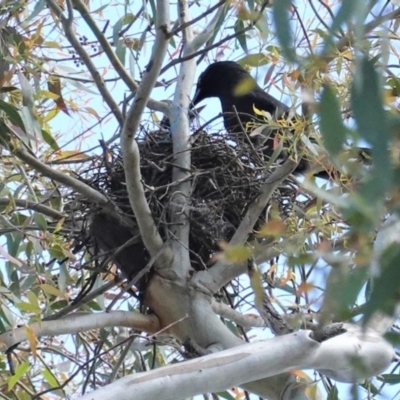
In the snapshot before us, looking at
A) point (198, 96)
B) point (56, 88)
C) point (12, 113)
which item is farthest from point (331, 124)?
point (198, 96)

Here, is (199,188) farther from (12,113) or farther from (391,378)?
(391,378)

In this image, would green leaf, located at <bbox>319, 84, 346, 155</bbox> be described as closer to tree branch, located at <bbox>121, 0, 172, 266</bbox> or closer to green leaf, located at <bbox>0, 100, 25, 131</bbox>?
tree branch, located at <bbox>121, 0, 172, 266</bbox>

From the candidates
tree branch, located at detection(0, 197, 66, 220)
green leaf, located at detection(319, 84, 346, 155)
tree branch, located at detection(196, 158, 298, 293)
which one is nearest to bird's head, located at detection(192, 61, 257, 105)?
tree branch, located at detection(0, 197, 66, 220)

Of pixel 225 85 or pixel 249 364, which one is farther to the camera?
pixel 225 85

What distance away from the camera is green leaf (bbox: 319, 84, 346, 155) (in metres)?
0.47

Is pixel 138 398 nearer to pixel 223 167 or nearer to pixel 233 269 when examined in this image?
pixel 233 269

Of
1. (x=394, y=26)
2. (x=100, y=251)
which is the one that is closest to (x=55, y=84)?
(x=100, y=251)

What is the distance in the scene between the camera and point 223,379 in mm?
1288

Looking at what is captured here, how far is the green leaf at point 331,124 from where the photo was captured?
1.54 ft

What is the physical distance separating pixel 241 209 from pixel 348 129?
5.03 feet

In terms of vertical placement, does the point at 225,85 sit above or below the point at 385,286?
above

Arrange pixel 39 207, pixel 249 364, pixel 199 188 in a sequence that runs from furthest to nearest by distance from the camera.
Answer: pixel 199 188, pixel 39 207, pixel 249 364

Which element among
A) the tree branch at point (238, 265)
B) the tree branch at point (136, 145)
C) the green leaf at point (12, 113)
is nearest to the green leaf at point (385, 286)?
the tree branch at point (136, 145)

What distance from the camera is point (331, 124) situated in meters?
0.47
